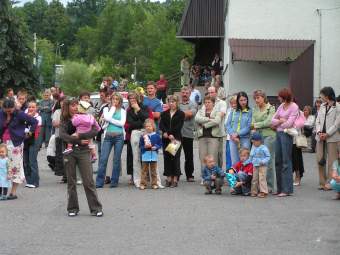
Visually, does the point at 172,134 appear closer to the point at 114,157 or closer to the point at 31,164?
the point at 114,157

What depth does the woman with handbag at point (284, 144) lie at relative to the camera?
1495 cm

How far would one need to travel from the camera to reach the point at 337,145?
51.4 ft

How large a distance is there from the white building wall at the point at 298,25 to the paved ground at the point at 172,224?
17965 millimetres

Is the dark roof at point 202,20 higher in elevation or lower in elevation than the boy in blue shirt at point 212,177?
higher

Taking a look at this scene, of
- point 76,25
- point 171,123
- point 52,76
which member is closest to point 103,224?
point 171,123

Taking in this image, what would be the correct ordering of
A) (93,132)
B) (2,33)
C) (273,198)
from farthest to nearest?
(2,33) < (273,198) < (93,132)

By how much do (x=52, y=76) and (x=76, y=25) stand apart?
198 feet

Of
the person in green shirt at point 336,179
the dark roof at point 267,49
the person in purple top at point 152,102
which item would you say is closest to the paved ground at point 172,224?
the person in green shirt at point 336,179

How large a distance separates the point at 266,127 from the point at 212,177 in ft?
4.50

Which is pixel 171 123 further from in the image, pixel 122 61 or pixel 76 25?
pixel 76 25

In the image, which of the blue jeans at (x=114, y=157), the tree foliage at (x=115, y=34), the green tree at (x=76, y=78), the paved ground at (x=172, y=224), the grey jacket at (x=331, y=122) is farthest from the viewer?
the green tree at (x=76, y=78)

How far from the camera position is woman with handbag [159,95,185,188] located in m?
16.4

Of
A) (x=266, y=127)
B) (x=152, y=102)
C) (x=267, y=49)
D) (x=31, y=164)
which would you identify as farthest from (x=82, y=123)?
(x=267, y=49)

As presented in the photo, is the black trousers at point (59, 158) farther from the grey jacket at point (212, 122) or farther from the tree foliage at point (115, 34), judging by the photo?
the tree foliage at point (115, 34)
